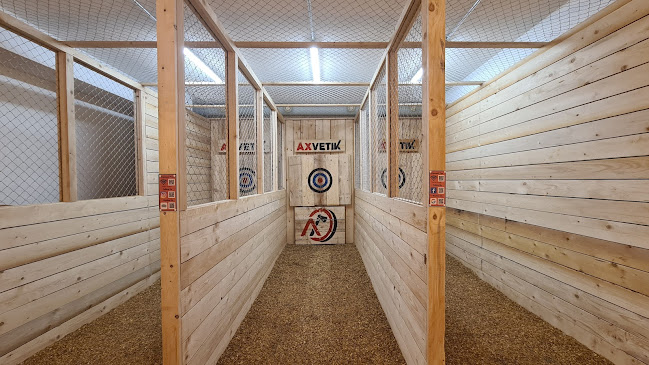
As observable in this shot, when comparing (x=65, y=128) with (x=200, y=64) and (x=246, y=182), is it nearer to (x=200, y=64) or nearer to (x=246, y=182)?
(x=200, y=64)

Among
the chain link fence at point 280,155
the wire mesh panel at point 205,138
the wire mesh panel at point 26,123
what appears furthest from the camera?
the chain link fence at point 280,155

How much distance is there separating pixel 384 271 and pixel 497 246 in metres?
1.39

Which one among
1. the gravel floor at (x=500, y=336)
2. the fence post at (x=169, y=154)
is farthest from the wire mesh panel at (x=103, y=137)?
the gravel floor at (x=500, y=336)

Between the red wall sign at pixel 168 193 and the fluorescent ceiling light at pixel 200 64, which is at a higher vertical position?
the fluorescent ceiling light at pixel 200 64

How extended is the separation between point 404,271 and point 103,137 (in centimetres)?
360

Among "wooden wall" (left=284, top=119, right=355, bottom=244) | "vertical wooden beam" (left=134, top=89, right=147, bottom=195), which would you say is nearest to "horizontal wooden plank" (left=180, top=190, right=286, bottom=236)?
"vertical wooden beam" (left=134, top=89, right=147, bottom=195)

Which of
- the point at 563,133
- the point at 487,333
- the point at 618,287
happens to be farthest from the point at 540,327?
the point at 563,133

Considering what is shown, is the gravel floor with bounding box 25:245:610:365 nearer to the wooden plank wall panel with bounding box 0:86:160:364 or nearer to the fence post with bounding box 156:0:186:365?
the wooden plank wall panel with bounding box 0:86:160:364

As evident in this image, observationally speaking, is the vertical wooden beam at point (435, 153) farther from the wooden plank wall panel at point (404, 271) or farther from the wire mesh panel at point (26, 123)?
the wire mesh panel at point (26, 123)

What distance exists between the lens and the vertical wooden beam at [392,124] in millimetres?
2078

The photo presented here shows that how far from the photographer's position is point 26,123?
7.86 feet

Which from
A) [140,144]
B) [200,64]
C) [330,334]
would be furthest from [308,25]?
[330,334]

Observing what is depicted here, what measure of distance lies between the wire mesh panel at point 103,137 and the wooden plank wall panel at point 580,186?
3957mm

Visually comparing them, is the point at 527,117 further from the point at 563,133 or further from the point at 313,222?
the point at 313,222
